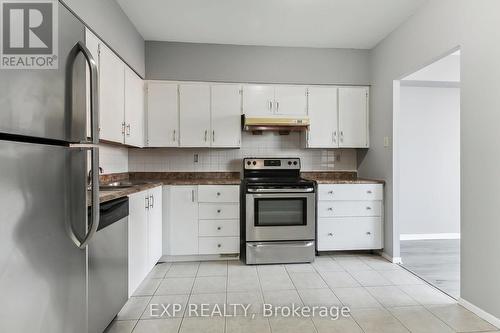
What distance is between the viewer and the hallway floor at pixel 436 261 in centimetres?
247

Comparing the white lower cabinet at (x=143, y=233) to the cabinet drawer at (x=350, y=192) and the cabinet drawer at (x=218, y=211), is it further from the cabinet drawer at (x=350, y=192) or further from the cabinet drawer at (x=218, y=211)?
the cabinet drawer at (x=350, y=192)

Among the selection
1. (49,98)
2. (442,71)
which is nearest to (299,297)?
(49,98)

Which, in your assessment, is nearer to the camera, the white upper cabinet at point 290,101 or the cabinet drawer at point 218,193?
the cabinet drawer at point 218,193

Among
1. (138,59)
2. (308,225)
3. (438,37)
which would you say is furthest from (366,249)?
(138,59)

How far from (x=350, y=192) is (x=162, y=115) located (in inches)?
96.1

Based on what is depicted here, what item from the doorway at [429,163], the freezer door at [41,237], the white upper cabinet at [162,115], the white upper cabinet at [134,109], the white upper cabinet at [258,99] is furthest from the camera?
the doorway at [429,163]

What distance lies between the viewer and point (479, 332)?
5.64 ft

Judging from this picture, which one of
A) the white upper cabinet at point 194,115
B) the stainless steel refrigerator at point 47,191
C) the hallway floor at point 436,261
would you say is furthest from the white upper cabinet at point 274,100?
the stainless steel refrigerator at point 47,191

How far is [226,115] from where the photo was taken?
10.9 ft

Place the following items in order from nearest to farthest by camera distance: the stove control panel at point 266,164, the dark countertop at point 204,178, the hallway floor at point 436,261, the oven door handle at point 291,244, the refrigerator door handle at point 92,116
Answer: the refrigerator door handle at point 92,116, the hallway floor at point 436,261, the oven door handle at point 291,244, the dark countertop at point 204,178, the stove control panel at point 266,164

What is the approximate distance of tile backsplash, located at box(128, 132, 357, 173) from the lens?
350 cm

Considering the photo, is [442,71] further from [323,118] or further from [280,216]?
[280,216]

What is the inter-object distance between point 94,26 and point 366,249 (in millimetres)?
3506

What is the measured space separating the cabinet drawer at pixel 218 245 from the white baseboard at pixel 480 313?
2.03 meters
